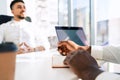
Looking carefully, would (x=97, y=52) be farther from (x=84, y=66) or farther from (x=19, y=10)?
(x=19, y=10)

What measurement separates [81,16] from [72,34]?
2.06 m

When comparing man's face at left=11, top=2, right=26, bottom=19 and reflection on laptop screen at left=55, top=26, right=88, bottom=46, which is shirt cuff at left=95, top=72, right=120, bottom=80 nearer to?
reflection on laptop screen at left=55, top=26, right=88, bottom=46

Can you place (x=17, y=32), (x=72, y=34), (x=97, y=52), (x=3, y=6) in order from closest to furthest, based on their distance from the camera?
(x=97, y=52) < (x=72, y=34) < (x=17, y=32) < (x=3, y=6)

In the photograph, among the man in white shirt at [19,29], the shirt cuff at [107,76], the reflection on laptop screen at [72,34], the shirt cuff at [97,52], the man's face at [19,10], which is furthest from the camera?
the man's face at [19,10]

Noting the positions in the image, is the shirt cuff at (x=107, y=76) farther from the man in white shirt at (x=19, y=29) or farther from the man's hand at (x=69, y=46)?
the man in white shirt at (x=19, y=29)

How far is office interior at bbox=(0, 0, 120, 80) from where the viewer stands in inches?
106

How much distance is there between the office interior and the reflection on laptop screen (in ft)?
1.02

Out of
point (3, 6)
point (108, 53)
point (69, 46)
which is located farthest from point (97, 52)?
point (3, 6)

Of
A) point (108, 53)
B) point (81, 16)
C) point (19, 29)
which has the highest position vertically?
point (81, 16)

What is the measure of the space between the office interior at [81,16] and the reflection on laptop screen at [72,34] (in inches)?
12.3

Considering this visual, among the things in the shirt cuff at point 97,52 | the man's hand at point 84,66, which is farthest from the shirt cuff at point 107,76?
the shirt cuff at point 97,52

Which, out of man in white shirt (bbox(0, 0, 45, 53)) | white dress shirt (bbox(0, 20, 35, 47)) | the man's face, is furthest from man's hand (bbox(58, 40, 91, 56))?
the man's face

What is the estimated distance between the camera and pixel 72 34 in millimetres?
1736

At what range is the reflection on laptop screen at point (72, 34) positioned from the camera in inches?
64.7
